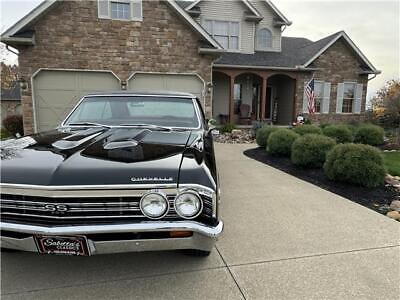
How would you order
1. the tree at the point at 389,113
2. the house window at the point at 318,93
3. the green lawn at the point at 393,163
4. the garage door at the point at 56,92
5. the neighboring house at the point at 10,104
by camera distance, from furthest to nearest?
the neighboring house at the point at 10,104, the house window at the point at 318,93, the tree at the point at 389,113, the garage door at the point at 56,92, the green lawn at the point at 393,163

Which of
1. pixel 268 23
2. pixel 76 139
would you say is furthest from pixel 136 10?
pixel 76 139

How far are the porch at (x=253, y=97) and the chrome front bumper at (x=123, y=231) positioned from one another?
14.0 metres

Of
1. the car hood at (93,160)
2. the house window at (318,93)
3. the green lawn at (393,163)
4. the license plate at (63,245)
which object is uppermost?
the house window at (318,93)

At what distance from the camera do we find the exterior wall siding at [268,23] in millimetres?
16922

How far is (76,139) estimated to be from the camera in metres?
2.74

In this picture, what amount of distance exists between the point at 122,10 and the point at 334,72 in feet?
40.2

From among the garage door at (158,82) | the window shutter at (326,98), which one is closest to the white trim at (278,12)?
the window shutter at (326,98)

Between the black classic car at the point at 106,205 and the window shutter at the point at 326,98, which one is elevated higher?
the window shutter at the point at 326,98

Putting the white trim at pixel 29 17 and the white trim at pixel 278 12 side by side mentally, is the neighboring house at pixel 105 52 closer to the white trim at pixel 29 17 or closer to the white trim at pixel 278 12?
the white trim at pixel 29 17

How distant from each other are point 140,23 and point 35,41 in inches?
153

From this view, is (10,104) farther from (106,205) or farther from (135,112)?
(106,205)

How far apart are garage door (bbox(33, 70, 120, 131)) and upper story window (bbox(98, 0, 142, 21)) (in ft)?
7.76

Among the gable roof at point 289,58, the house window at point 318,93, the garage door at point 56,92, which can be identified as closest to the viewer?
the garage door at point 56,92

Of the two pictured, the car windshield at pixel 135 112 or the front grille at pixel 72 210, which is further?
the car windshield at pixel 135 112
